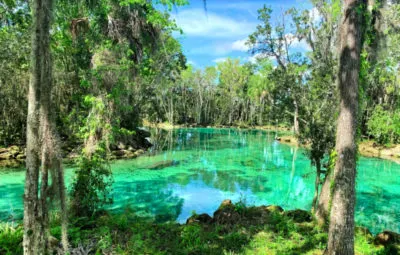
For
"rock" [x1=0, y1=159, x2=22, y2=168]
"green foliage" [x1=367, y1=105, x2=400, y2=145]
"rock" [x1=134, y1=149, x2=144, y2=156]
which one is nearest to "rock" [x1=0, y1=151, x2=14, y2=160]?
"rock" [x1=0, y1=159, x2=22, y2=168]

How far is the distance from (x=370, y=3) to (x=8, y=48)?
1738cm

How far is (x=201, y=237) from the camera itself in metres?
6.44

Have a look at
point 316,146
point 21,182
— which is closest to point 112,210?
point 21,182

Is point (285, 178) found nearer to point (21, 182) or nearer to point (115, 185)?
point (115, 185)

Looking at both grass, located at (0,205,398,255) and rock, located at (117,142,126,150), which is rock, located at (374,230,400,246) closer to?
grass, located at (0,205,398,255)

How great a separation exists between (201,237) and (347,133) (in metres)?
3.88

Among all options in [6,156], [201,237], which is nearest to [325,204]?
[201,237]

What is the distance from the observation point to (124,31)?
13.5 metres

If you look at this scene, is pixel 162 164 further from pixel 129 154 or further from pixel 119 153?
pixel 119 153

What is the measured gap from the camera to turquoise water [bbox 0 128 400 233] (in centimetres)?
1021

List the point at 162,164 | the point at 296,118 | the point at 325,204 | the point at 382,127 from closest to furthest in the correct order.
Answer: the point at 325,204 → the point at 296,118 → the point at 162,164 → the point at 382,127

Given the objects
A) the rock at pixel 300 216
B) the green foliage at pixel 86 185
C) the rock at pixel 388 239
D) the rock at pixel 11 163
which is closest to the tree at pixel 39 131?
the green foliage at pixel 86 185

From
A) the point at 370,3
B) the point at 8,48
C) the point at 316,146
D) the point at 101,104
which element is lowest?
the point at 316,146

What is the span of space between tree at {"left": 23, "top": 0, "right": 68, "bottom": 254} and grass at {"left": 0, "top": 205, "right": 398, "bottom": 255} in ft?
6.50
